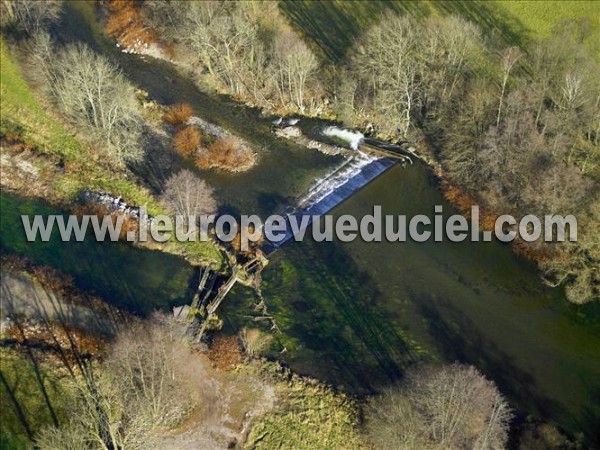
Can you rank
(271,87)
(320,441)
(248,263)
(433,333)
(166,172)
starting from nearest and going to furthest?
(320,441) → (433,333) → (248,263) → (166,172) → (271,87)

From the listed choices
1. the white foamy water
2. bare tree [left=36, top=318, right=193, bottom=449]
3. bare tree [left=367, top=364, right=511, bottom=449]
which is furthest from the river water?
the white foamy water

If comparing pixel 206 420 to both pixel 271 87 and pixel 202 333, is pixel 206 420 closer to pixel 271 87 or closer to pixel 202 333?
pixel 202 333

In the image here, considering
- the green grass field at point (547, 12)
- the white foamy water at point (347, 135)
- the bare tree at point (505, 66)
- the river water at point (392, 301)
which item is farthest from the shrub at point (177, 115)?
the green grass field at point (547, 12)

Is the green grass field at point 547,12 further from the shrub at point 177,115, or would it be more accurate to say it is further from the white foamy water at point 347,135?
the shrub at point 177,115

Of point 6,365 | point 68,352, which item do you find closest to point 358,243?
point 68,352

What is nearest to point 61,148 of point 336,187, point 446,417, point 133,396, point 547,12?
point 336,187

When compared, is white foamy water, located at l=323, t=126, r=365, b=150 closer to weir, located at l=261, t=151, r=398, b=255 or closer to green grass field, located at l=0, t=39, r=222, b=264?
weir, located at l=261, t=151, r=398, b=255

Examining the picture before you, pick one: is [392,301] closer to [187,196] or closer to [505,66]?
[187,196]
